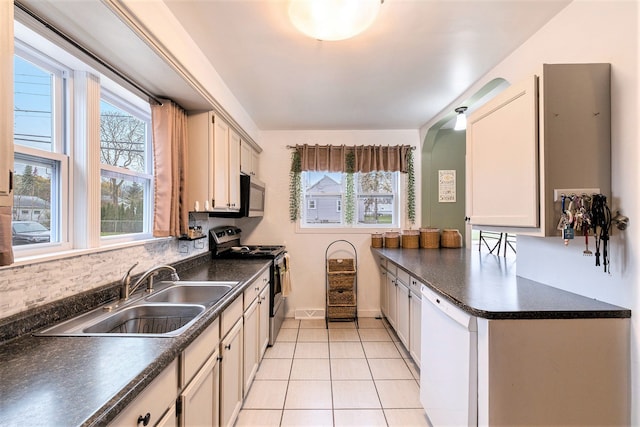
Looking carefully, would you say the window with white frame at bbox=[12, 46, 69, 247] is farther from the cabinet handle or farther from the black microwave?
the black microwave

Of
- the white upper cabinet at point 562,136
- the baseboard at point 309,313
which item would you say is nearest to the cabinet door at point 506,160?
the white upper cabinet at point 562,136

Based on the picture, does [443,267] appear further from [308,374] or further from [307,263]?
[307,263]

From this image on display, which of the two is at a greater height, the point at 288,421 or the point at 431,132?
the point at 431,132

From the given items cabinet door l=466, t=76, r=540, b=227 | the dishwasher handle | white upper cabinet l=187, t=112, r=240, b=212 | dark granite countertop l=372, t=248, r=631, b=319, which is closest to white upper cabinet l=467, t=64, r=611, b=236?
cabinet door l=466, t=76, r=540, b=227

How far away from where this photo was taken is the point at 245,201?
317 cm

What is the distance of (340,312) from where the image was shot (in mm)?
3748

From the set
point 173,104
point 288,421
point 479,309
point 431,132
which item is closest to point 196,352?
point 288,421

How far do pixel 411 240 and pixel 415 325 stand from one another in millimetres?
1419

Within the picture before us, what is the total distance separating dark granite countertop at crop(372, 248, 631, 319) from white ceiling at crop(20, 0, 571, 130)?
1602 mm

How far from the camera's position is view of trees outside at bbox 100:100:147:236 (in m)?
1.84

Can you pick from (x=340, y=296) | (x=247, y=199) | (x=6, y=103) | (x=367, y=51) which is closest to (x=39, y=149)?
(x=6, y=103)

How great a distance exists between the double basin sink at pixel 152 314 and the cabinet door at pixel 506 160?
170 cm

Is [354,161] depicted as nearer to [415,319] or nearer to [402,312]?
[402,312]

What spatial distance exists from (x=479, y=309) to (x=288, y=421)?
1483 millimetres
